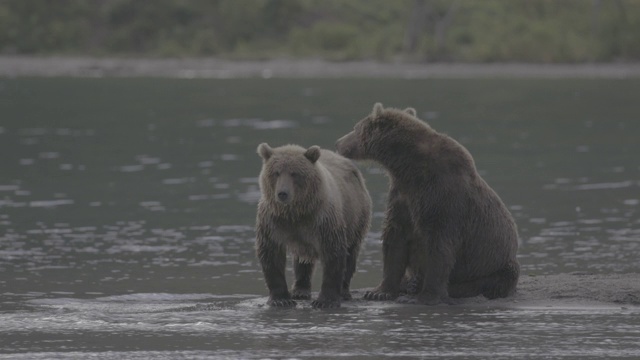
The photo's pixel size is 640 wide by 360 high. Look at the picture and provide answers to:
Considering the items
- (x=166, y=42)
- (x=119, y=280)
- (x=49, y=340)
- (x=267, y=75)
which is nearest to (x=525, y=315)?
(x=49, y=340)

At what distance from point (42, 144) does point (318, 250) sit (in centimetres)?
1668

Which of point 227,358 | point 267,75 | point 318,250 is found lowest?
point 227,358

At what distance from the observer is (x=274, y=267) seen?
9875 mm

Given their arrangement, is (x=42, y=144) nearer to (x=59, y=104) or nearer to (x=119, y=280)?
(x=59, y=104)

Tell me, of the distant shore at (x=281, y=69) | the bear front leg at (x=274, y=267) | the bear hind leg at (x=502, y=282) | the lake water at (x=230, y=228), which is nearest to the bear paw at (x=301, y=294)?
the lake water at (x=230, y=228)

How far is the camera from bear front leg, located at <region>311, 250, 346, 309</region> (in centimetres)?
983

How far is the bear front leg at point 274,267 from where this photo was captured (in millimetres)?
9789

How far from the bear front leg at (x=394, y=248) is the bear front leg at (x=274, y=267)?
0.68 metres

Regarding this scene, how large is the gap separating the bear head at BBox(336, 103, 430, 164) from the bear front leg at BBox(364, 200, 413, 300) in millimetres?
380

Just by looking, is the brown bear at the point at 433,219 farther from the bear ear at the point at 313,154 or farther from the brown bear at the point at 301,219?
the bear ear at the point at 313,154

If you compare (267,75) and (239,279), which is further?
(267,75)

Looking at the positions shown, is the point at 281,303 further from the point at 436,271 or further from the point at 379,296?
the point at 436,271

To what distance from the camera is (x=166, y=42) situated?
5912cm

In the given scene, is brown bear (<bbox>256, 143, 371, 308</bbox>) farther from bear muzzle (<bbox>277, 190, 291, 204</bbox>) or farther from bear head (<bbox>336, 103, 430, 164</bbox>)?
bear head (<bbox>336, 103, 430, 164</bbox>)
